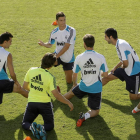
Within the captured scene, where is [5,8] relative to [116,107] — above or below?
above

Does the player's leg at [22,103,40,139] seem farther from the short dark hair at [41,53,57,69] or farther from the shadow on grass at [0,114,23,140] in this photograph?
the short dark hair at [41,53,57,69]

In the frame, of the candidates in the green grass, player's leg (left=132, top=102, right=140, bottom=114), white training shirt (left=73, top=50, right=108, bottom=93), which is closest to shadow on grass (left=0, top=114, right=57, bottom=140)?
the green grass

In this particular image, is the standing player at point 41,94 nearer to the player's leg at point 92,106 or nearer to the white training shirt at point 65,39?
the player's leg at point 92,106

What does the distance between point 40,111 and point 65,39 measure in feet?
9.12

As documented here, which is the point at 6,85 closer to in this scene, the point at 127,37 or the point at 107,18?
the point at 127,37

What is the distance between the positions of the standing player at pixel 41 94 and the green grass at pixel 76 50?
14.1 inches

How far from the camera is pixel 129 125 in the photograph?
289 inches

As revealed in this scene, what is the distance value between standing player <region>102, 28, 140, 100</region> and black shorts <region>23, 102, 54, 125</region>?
2.28 metres

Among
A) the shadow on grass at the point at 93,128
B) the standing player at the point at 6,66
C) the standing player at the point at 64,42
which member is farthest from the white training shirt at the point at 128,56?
the standing player at the point at 6,66

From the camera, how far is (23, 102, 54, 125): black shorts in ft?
22.4

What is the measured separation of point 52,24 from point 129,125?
748 cm

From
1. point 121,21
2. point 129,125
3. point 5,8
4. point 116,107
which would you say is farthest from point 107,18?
point 129,125

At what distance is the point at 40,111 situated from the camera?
6.93m

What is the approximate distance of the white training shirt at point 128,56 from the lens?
7.75 metres
